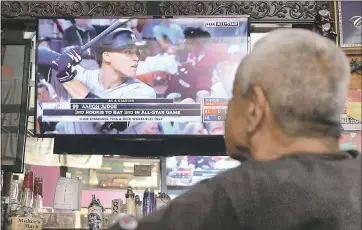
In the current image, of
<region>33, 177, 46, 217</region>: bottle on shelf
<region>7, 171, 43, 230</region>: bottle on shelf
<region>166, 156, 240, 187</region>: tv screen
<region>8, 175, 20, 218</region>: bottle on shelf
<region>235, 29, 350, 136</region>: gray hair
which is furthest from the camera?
<region>166, 156, 240, 187</region>: tv screen

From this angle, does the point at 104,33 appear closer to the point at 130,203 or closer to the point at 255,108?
the point at 130,203

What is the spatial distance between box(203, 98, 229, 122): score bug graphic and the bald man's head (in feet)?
6.62

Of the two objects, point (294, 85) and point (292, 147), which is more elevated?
point (294, 85)

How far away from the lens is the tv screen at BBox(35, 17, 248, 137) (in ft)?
11.0

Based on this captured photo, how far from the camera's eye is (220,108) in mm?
3348

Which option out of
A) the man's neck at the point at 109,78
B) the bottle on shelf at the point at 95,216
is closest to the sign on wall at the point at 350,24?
the man's neck at the point at 109,78

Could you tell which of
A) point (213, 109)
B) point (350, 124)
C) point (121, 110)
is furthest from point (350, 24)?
point (121, 110)

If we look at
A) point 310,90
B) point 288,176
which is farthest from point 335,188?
point 310,90

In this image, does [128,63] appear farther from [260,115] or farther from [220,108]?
[260,115]

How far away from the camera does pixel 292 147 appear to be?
1264 mm

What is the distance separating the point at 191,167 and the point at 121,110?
72 centimetres

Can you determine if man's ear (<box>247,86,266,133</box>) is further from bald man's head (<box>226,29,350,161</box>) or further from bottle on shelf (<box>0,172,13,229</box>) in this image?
bottle on shelf (<box>0,172,13,229</box>)

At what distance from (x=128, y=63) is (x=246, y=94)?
2213 mm

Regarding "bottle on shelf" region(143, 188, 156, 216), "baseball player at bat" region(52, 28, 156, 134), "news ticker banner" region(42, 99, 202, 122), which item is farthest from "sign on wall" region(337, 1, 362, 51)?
"bottle on shelf" region(143, 188, 156, 216)
